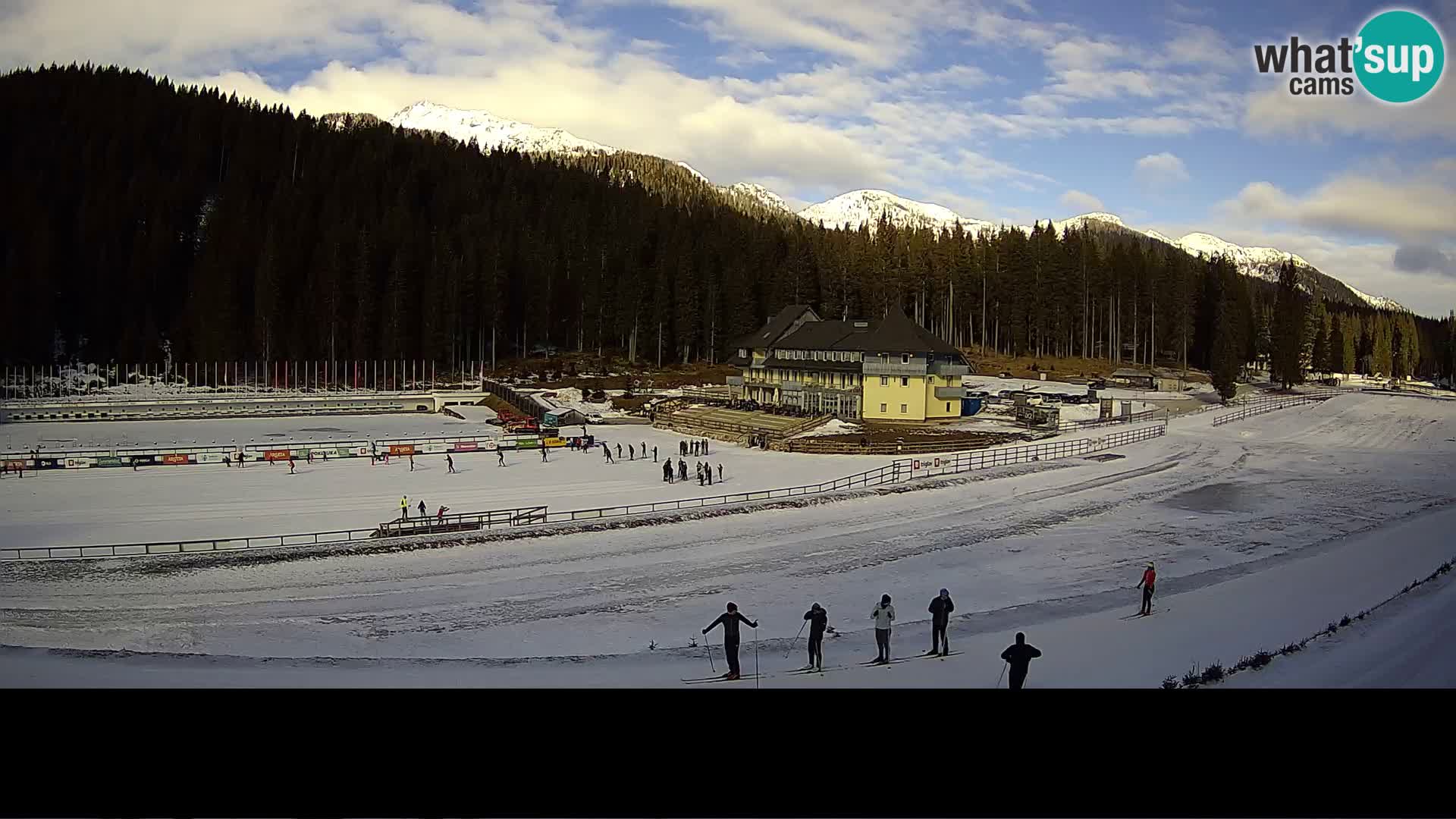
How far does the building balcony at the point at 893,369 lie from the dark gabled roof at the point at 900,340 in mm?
756

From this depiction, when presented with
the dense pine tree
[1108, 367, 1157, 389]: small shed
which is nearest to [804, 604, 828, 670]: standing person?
[1108, 367, 1157, 389]: small shed

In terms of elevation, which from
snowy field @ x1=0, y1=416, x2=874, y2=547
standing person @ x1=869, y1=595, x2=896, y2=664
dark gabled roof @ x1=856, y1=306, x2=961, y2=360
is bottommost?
snowy field @ x1=0, y1=416, x2=874, y2=547

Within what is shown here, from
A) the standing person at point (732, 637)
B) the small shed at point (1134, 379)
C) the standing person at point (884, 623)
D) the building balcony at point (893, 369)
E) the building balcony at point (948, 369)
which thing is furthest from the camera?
the small shed at point (1134, 379)

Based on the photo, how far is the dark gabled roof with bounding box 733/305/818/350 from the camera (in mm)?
68938

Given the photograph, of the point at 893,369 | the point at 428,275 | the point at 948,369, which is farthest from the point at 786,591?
the point at 428,275

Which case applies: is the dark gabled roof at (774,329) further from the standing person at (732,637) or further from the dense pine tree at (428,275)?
the standing person at (732,637)

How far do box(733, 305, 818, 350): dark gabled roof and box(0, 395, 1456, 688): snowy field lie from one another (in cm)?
3488

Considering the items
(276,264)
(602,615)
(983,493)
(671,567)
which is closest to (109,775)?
(602,615)

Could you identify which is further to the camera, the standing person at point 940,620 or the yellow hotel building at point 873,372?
the yellow hotel building at point 873,372

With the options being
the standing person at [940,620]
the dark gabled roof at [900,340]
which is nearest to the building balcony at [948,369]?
the dark gabled roof at [900,340]

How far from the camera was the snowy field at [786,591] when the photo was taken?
14344 millimetres

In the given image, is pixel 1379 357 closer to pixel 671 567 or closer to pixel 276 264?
pixel 671 567

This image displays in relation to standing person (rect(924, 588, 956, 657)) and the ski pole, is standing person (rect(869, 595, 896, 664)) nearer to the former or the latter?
standing person (rect(924, 588, 956, 657))

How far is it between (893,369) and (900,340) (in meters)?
1.77
